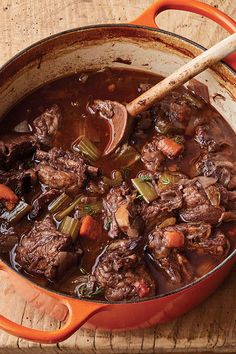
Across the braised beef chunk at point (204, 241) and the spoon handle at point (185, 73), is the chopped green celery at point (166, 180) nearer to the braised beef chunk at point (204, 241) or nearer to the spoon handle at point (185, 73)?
the braised beef chunk at point (204, 241)

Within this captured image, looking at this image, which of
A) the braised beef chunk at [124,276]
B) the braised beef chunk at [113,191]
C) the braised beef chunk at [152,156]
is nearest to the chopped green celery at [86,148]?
the braised beef chunk at [113,191]

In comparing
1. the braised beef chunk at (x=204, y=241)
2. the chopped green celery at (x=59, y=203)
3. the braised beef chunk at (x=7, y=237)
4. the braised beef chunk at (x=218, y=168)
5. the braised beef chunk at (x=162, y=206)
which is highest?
the braised beef chunk at (x=7, y=237)

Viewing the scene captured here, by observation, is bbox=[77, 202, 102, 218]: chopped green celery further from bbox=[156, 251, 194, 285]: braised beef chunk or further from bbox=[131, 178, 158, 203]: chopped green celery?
bbox=[156, 251, 194, 285]: braised beef chunk

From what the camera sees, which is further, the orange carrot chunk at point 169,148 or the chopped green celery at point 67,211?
the orange carrot chunk at point 169,148

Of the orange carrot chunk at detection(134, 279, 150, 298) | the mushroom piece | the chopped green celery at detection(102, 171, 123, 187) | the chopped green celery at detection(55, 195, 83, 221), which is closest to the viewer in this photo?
the orange carrot chunk at detection(134, 279, 150, 298)

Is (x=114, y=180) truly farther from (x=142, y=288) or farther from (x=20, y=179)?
(x=142, y=288)

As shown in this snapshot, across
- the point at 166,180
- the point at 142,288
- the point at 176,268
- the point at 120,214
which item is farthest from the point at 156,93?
the point at 142,288

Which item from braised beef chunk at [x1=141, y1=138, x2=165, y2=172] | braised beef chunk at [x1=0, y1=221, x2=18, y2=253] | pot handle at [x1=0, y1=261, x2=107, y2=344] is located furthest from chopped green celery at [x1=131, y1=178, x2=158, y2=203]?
pot handle at [x1=0, y1=261, x2=107, y2=344]

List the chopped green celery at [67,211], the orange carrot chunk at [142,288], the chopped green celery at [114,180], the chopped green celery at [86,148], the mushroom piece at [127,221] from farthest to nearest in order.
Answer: the chopped green celery at [86,148] < the chopped green celery at [114,180] < the chopped green celery at [67,211] < the mushroom piece at [127,221] < the orange carrot chunk at [142,288]
